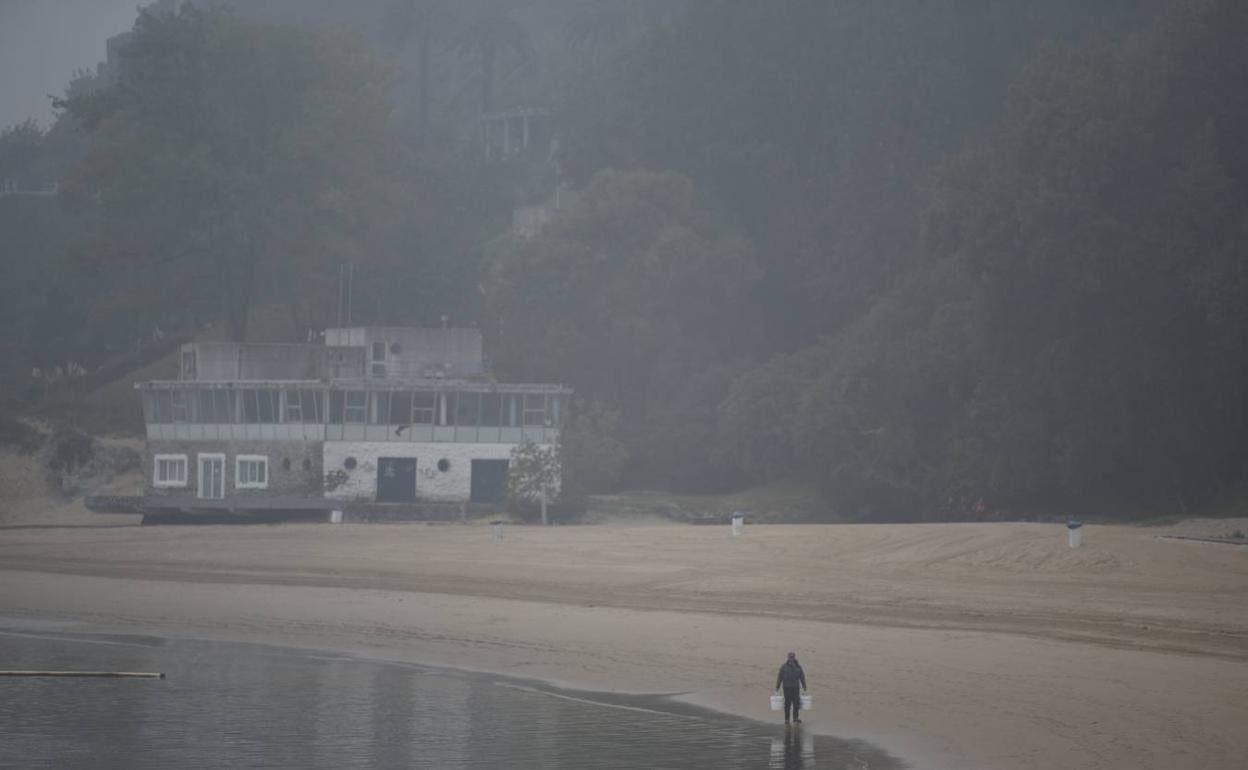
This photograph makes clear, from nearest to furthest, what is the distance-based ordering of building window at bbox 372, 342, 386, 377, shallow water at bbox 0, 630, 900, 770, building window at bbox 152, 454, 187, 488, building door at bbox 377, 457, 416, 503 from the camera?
shallow water at bbox 0, 630, 900, 770
building door at bbox 377, 457, 416, 503
building window at bbox 152, 454, 187, 488
building window at bbox 372, 342, 386, 377

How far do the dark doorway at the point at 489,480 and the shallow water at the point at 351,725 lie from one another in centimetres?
2481

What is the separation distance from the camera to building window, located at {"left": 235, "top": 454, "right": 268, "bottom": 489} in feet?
187

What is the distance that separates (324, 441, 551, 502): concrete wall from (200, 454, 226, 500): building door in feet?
12.3

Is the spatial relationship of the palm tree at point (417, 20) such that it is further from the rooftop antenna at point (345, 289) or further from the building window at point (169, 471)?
the building window at point (169, 471)

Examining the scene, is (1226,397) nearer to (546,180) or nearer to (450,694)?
(450,694)

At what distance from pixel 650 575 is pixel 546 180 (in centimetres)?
7511

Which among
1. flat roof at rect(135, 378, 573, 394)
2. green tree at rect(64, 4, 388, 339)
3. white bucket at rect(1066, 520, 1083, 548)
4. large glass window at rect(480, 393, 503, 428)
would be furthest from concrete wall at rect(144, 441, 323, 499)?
white bucket at rect(1066, 520, 1083, 548)

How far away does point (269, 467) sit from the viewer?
56938 millimetres

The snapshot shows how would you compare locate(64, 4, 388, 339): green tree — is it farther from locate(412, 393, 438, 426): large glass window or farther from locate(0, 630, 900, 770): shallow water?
locate(0, 630, 900, 770): shallow water

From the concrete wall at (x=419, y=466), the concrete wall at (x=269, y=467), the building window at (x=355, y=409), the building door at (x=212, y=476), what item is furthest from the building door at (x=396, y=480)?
the building door at (x=212, y=476)

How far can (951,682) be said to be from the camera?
25812 mm

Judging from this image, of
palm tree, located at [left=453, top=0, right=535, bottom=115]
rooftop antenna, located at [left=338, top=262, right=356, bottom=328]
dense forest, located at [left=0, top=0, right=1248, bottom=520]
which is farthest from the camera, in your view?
palm tree, located at [left=453, top=0, right=535, bottom=115]

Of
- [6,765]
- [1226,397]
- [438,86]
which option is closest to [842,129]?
[1226,397]

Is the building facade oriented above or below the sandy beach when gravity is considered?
above
